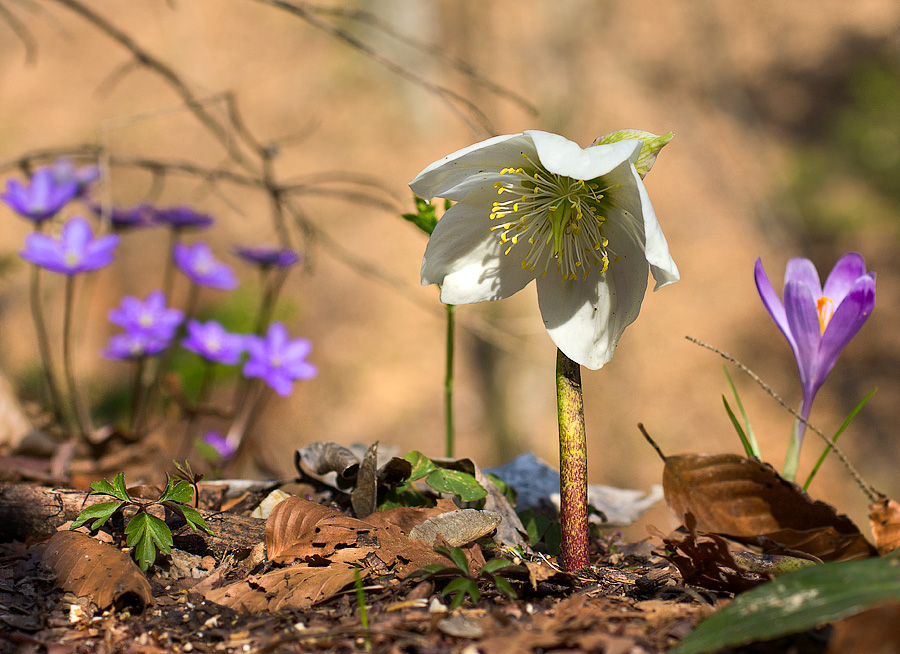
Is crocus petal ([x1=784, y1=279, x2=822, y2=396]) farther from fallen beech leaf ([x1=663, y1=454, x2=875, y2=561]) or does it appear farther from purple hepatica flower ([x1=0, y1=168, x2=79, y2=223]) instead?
purple hepatica flower ([x1=0, y1=168, x2=79, y2=223])

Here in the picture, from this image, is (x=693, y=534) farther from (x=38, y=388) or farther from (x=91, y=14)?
(x=38, y=388)

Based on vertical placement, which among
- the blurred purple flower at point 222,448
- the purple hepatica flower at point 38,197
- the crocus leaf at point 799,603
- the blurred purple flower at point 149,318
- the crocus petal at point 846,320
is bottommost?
the crocus leaf at point 799,603

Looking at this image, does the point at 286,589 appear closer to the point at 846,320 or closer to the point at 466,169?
the point at 466,169

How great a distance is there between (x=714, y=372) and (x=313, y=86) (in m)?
4.27

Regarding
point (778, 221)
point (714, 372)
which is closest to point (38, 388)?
point (714, 372)

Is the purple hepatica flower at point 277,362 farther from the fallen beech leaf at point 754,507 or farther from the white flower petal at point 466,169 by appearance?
the fallen beech leaf at point 754,507

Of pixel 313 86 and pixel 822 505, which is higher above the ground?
pixel 313 86

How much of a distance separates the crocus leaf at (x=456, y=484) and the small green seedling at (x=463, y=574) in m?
0.18

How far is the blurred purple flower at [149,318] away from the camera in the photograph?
2.33m

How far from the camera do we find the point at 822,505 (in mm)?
1195

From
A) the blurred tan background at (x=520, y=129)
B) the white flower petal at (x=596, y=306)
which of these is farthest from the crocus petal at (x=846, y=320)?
the blurred tan background at (x=520, y=129)

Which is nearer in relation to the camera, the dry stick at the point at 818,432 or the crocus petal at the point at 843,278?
the dry stick at the point at 818,432

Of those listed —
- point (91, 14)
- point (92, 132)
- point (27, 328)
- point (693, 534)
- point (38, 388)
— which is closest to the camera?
point (693, 534)

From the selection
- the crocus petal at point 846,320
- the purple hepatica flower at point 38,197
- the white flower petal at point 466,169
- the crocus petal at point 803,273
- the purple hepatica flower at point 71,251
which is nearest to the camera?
the white flower petal at point 466,169
